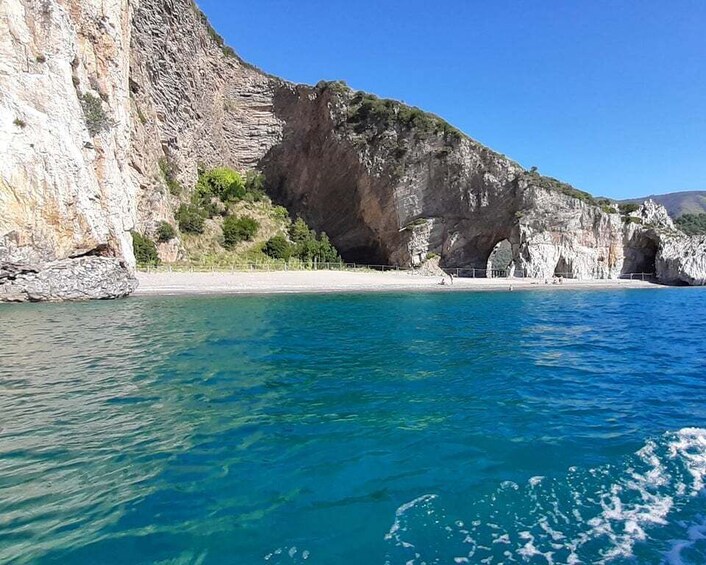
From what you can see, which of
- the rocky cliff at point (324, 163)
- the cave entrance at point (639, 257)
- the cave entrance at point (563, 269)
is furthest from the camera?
the cave entrance at point (639, 257)

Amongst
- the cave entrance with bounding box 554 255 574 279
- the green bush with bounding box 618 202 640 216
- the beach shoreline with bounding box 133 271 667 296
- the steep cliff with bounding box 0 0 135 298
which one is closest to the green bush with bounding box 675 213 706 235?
the green bush with bounding box 618 202 640 216

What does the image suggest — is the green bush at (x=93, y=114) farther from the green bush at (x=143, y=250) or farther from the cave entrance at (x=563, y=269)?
the cave entrance at (x=563, y=269)

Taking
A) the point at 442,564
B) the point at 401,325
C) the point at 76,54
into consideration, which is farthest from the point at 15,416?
the point at 76,54

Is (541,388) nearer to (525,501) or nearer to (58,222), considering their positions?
(525,501)

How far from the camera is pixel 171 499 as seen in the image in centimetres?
398

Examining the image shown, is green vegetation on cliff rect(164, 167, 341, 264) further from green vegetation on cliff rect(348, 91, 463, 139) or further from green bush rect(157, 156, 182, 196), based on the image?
green vegetation on cliff rect(348, 91, 463, 139)

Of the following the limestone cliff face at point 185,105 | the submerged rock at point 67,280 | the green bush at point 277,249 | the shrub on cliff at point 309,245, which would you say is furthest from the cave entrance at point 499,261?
the submerged rock at point 67,280

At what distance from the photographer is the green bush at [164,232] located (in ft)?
134

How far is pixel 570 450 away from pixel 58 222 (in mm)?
25283

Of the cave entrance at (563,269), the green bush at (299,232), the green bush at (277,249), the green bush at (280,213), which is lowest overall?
the cave entrance at (563,269)

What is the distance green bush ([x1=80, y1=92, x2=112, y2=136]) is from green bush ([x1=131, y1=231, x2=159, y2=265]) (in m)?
11.2

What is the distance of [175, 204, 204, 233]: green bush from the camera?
46062 mm

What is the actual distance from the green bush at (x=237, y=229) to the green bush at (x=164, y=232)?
7.87m

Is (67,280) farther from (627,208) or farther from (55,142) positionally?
(627,208)
